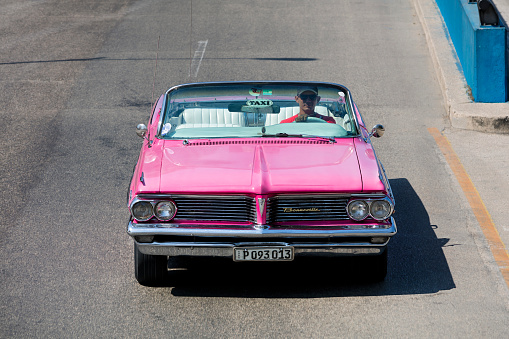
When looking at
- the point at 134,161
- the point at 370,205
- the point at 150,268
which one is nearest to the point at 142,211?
the point at 150,268

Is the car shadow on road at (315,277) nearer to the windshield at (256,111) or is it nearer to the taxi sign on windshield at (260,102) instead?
the windshield at (256,111)

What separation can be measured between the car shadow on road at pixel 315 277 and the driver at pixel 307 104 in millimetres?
1353

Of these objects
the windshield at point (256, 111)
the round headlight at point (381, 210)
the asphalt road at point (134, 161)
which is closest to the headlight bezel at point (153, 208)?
the asphalt road at point (134, 161)

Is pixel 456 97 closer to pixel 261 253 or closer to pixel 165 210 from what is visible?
pixel 261 253

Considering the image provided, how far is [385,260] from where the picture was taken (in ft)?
18.3

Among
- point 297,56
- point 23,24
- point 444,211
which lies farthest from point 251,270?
point 23,24

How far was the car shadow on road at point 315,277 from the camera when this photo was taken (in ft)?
18.3

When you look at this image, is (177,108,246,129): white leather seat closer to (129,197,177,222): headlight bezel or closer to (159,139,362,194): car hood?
(159,139,362,194): car hood

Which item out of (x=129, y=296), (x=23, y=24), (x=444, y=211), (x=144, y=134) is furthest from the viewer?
(x=23, y=24)

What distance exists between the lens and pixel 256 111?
6.66 metres

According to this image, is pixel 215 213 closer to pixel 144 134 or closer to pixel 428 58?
pixel 144 134

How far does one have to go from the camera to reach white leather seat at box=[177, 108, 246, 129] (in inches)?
255

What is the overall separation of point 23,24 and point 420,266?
530 inches

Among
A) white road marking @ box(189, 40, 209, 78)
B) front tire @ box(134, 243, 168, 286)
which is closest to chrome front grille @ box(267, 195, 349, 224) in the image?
front tire @ box(134, 243, 168, 286)
